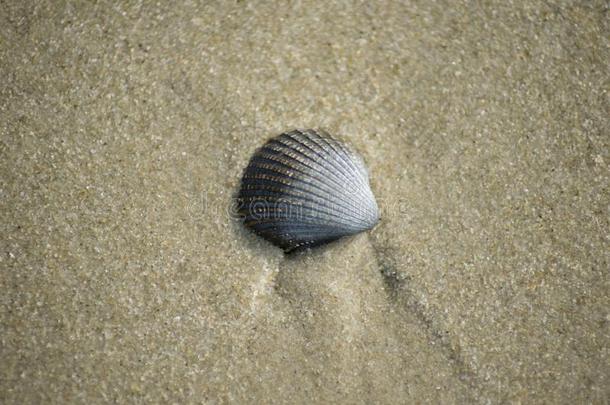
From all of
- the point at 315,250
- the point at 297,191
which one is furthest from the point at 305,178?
the point at 315,250

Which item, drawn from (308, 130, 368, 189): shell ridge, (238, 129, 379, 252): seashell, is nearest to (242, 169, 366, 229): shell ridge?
(238, 129, 379, 252): seashell

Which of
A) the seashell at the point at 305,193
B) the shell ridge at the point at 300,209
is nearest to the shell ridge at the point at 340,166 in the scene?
the seashell at the point at 305,193

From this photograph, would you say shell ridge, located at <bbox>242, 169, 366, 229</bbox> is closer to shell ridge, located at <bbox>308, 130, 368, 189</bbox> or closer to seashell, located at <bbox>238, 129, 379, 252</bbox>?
seashell, located at <bbox>238, 129, 379, 252</bbox>

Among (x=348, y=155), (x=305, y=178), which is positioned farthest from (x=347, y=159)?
(x=305, y=178)

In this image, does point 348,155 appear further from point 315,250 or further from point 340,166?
point 315,250

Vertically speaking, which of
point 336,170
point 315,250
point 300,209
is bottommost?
point 315,250

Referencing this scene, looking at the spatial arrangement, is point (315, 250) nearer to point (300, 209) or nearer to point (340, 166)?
point (300, 209)

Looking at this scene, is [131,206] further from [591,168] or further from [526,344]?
[591,168]

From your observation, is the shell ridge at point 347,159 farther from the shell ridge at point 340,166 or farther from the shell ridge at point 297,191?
the shell ridge at point 297,191

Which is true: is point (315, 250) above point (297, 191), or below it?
below
